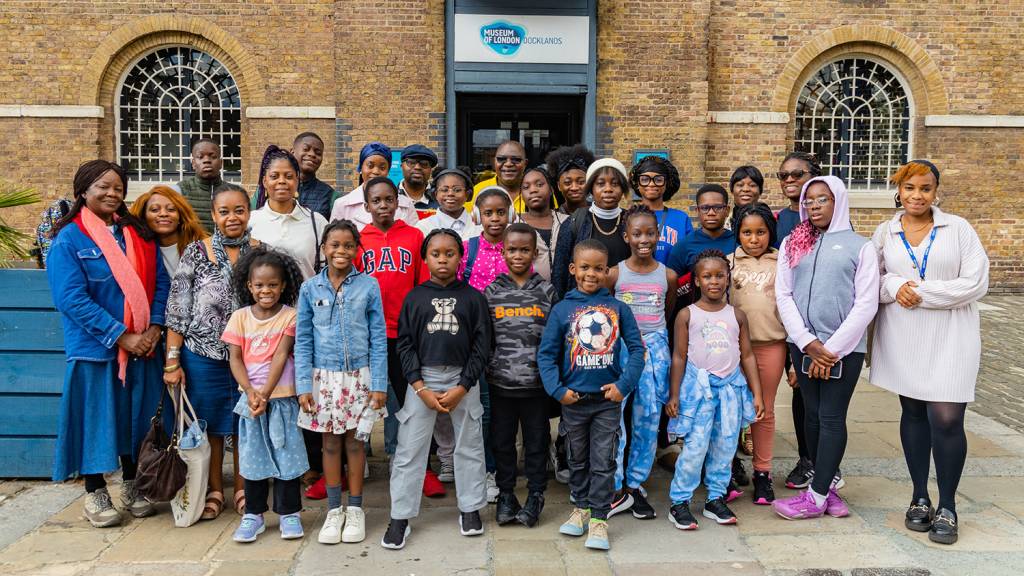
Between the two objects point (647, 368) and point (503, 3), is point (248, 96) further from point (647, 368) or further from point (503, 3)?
point (647, 368)

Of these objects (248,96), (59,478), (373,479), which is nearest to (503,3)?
(248,96)

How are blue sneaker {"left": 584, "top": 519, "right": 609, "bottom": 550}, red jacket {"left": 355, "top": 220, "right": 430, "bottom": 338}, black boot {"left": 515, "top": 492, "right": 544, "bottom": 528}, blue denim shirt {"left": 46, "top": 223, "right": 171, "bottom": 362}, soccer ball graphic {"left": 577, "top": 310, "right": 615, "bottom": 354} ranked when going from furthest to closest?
red jacket {"left": 355, "top": 220, "right": 430, "bottom": 338} < black boot {"left": 515, "top": 492, "right": 544, "bottom": 528} < blue denim shirt {"left": 46, "top": 223, "right": 171, "bottom": 362} < soccer ball graphic {"left": 577, "top": 310, "right": 615, "bottom": 354} < blue sneaker {"left": 584, "top": 519, "right": 609, "bottom": 550}

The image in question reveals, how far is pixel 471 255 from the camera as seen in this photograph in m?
4.53

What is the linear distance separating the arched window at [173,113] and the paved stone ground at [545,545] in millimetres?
7725

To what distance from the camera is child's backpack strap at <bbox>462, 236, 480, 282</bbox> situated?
14.8ft

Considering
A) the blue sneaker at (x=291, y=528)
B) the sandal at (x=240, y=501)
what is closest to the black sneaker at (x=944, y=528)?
the blue sneaker at (x=291, y=528)

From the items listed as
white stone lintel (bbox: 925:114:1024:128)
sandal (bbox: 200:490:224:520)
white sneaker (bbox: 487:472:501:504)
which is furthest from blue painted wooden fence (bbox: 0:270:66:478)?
white stone lintel (bbox: 925:114:1024:128)

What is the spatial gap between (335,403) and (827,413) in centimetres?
258

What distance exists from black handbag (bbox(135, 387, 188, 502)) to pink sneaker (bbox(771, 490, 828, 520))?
3.18 meters

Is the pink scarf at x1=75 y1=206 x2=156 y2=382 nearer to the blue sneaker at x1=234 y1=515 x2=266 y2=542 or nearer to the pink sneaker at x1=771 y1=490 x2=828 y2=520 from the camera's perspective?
the blue sneaker at x1=234 y1=515 x2=266 y2=542

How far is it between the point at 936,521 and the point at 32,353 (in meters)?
5.22

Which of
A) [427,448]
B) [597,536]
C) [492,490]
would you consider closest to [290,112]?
[492,490]

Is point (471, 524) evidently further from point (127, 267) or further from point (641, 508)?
point (127, 267)

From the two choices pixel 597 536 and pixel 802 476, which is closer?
pixel 597 536
